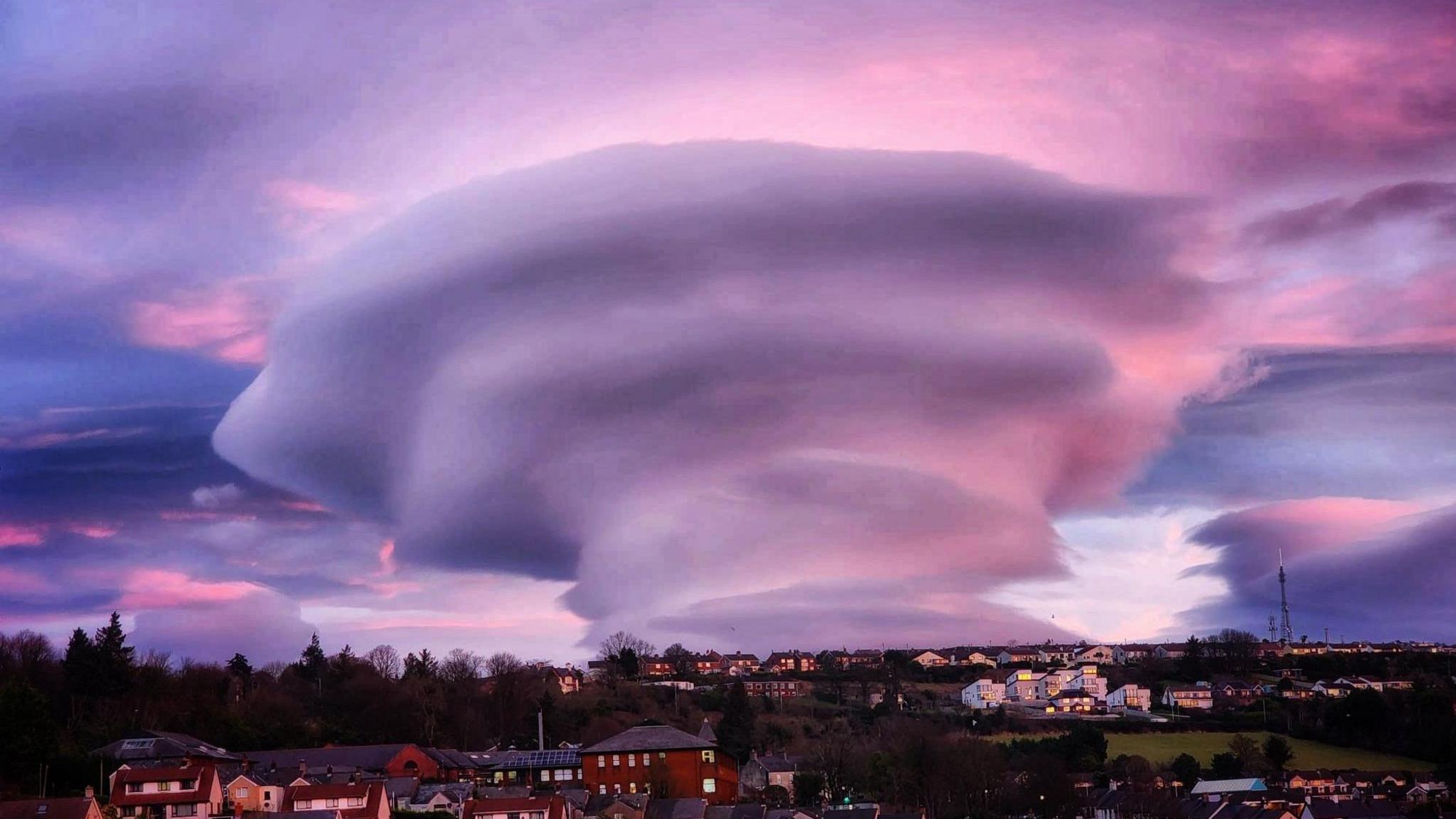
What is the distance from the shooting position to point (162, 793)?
3066 inches

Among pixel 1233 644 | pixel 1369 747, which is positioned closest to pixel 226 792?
pixel 1369 747

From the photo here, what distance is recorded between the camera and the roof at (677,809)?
295 ft

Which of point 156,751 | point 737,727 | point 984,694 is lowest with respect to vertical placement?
point 737,727

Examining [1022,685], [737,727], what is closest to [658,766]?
[737,727]

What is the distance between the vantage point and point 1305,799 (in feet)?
331

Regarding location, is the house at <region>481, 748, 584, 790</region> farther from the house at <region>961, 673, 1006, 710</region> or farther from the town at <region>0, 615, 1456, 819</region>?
the house at <region>961, 673, 1006, 710</region>

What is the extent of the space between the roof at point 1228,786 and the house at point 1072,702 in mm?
55002

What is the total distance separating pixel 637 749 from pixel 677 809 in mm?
13406

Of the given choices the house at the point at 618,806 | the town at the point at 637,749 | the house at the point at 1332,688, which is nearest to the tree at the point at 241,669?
the town at the point at 637,749

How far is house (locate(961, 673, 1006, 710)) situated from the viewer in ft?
592

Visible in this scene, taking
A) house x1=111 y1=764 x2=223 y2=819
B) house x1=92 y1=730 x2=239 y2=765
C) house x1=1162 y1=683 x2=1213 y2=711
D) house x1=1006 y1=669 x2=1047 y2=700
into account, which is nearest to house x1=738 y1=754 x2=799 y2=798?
house x1=92 y1=730 x2=239 y2=765

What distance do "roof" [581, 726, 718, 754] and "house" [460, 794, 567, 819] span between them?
22.2 metres

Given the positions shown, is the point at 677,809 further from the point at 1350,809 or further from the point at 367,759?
the point at 1350,809

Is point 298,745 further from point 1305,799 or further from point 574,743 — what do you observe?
point 1305,799
